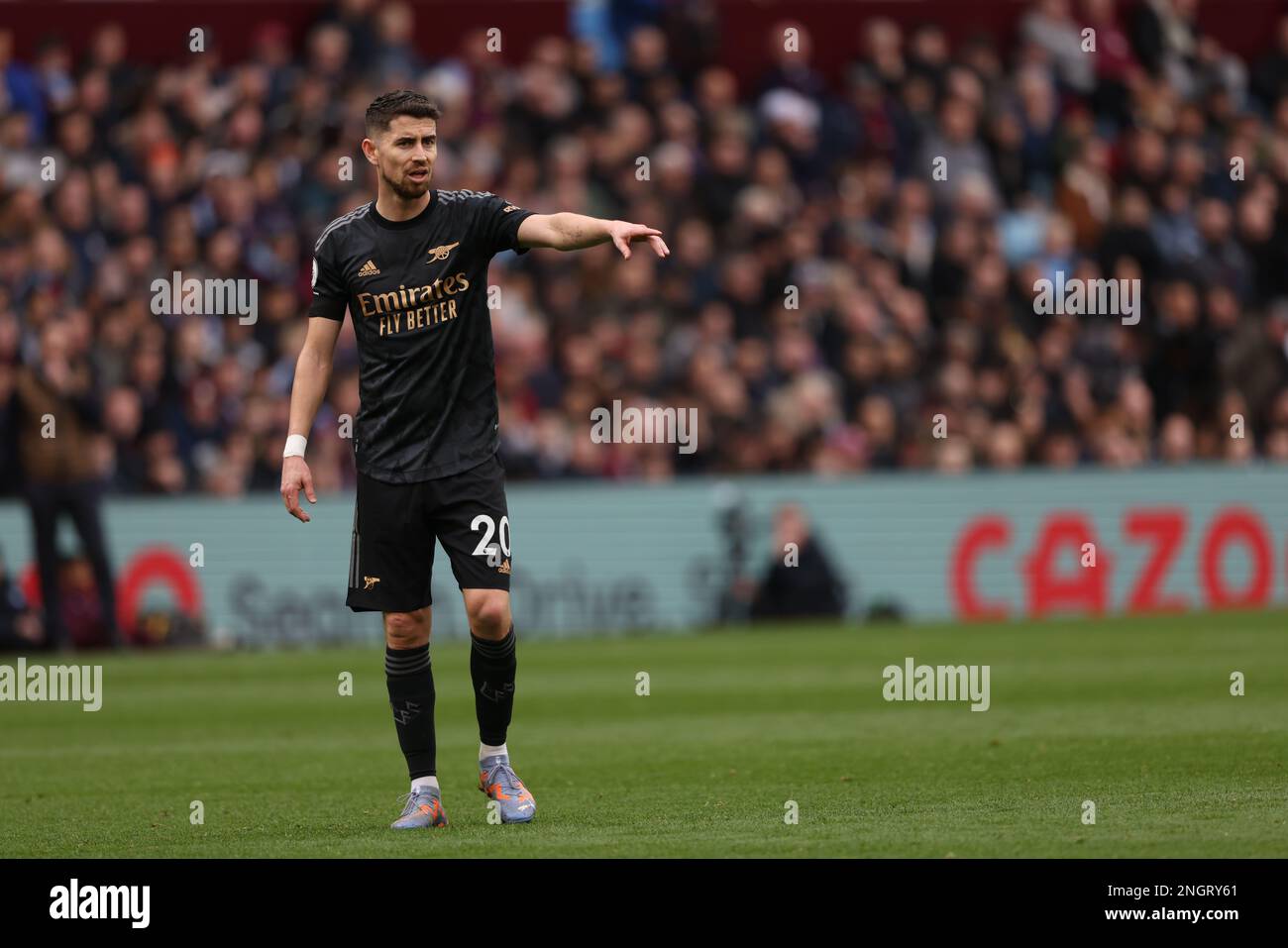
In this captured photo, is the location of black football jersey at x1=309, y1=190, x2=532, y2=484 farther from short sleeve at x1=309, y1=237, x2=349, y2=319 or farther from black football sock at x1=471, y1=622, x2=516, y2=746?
black football sock at x1=471, y1=622, x2=516, y2=746

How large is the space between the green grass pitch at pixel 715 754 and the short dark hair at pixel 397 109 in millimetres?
2684

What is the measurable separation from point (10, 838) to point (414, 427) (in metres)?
2.19

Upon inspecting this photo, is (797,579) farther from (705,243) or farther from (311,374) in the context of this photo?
(311,374)

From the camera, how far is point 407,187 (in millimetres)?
8211

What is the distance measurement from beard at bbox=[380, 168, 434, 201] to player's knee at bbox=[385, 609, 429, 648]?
161 cm

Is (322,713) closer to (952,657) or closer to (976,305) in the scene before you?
(952,657)

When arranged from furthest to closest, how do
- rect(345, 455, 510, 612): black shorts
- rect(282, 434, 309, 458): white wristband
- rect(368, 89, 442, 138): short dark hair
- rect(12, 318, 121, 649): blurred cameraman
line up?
rect(12, 318, 121, 649): blurred cameraman
rect(282, 434, 309, 458): white wristband
rect(345, 455, 510, 612): black shorts
rect(368, 89, 442, 138): short dark hair

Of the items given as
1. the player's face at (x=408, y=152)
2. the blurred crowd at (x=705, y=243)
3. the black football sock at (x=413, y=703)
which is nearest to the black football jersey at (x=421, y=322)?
the player's face at (x=408, y=152)

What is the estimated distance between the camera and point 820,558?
19938 millimetres

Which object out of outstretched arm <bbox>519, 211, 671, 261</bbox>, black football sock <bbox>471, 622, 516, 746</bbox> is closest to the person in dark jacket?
black football sock <bbox>471, 622, 516, 746</bbox>

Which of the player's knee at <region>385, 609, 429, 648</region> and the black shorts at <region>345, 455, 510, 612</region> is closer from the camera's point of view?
the black shorts at <region>345, 455, 510, 612</region>

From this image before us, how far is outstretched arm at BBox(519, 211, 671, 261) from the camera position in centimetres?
780

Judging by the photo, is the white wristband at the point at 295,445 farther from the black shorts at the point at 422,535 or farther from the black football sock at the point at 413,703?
the black football sock at the point at 413,703

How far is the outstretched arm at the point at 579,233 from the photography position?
780 cm
